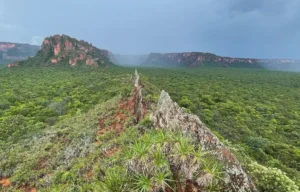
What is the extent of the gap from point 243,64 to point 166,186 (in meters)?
201

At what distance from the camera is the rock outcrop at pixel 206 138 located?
308 inches

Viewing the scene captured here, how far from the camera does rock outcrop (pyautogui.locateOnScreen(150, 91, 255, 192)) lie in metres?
7.82

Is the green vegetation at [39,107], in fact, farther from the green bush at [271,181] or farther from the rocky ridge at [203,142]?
the green bush at [271,181]

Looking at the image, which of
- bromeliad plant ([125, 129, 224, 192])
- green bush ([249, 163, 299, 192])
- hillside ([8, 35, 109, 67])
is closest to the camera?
bromeliad plant ([125, 129, 224, 192])

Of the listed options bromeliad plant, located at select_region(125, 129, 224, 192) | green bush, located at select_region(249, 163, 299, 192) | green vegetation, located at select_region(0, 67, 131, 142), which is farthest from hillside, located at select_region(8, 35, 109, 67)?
bromeliad plant, located at select_region(125, 129, 224, 192)

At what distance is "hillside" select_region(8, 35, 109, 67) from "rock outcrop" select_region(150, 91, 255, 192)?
92876 millimetres

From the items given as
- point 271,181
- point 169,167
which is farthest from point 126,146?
point 271,181

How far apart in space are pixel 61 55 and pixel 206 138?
10864cm

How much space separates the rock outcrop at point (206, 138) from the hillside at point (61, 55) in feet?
305

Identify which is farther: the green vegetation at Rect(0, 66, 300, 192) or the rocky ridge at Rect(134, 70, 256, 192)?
the rocky ridge at Rect(134, 70, 256, 192)

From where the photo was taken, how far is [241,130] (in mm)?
26531

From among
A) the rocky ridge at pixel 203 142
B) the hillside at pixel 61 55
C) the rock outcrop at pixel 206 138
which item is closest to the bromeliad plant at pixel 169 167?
the rocky ridge at pixel 203 142

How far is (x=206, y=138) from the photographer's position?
9195 mm

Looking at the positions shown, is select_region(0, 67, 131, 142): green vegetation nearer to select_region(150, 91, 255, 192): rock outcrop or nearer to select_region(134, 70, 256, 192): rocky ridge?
select_region(150, 91, 255, 192): rock outcrop
